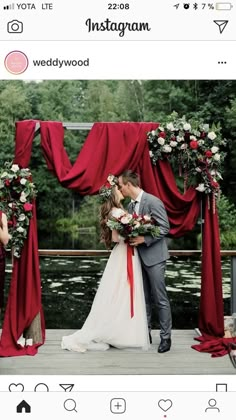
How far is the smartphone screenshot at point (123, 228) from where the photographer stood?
3.02 m

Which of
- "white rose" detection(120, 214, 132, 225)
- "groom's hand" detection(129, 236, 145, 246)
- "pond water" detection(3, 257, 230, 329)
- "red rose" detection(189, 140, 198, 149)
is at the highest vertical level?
"red rose" detection(189, 140, 198, 149)

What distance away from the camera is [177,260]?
17.2 meters

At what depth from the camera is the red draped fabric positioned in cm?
564

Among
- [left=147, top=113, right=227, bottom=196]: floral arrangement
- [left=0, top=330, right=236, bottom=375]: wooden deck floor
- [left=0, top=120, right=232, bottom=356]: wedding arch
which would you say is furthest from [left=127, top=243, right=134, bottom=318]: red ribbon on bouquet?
[left=147, top=113, right=227, bottom=196]: floral arrangement

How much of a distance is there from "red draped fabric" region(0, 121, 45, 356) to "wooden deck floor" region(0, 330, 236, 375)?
292 millimetres

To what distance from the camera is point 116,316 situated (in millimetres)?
5637

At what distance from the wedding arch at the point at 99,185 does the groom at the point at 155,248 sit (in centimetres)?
29

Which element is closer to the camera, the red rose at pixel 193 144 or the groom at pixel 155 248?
the groom at pixel 155 248
